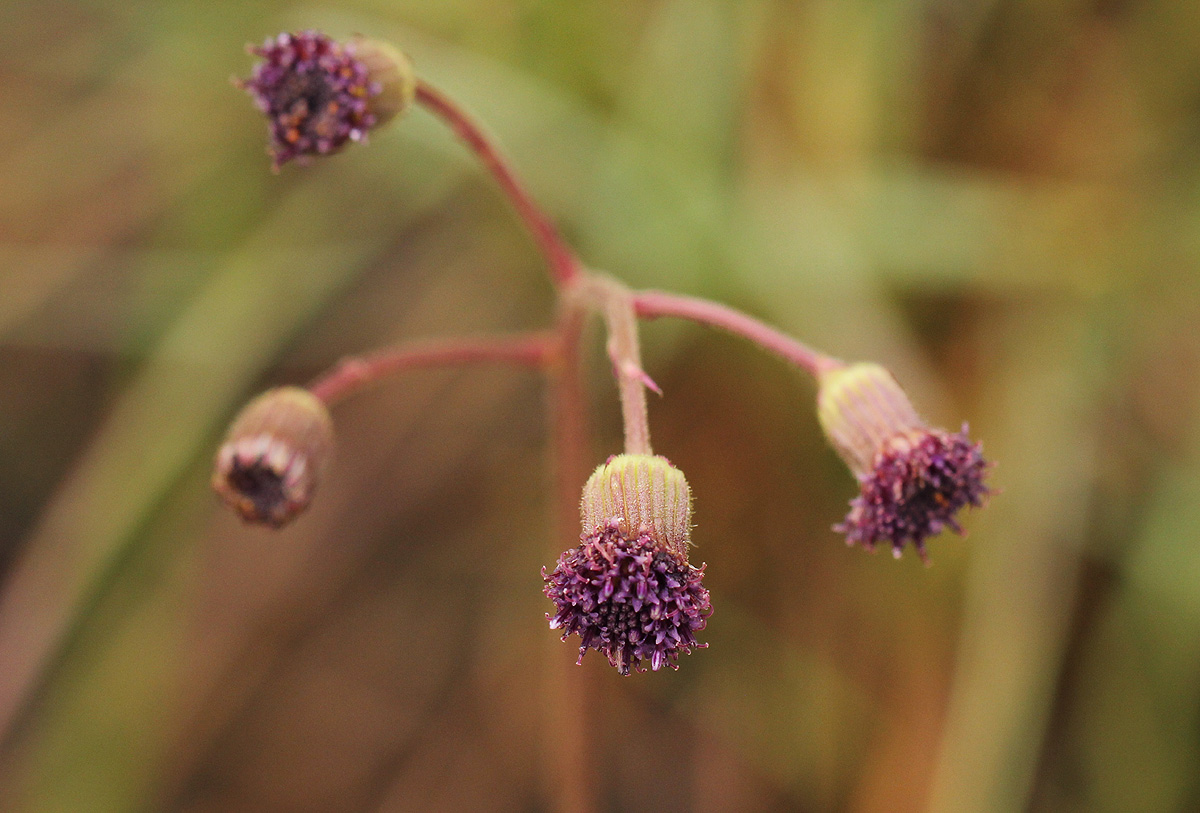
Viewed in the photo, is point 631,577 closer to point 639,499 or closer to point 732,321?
point 639,499

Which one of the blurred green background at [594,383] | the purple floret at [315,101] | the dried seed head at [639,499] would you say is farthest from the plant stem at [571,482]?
the blurred green background at [594,383]

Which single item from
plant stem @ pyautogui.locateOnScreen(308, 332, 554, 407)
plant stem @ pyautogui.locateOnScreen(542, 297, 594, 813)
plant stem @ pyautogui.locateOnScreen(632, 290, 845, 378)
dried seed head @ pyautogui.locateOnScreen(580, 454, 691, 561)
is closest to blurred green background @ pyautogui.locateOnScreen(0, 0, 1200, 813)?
plant stem @ pyautogui.locateOnScreen(542, 297, 594, 813)

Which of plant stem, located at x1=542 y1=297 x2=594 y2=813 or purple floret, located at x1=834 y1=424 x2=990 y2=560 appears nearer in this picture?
purple floret, located at x1=834 y1=424 x2=990 y2=560

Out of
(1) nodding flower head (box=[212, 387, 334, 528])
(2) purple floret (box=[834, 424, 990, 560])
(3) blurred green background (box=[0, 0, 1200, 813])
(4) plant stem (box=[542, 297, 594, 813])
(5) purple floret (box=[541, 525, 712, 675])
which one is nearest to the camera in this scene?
(5) purple floret (box=[541, 525, 712, 675])

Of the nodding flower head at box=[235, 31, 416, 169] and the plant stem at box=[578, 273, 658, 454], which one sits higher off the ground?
the nodding flower head at box=[235, 31, 416, 169]

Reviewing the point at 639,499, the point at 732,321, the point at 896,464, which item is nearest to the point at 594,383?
the point at 732,321

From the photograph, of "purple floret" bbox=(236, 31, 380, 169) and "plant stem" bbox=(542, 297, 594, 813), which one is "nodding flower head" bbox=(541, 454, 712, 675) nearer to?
"plant stem" bbox=(542, 297, 594, 813)
